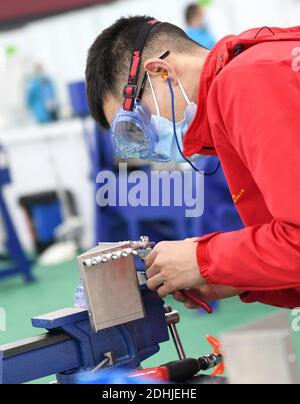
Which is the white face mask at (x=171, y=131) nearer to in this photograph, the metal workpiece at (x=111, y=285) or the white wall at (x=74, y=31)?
the metal workpiece at (x=111, y=285)

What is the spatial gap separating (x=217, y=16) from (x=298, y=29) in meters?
5.32

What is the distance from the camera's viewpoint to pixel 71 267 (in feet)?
19.0

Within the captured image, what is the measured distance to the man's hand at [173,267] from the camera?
1.43 meters

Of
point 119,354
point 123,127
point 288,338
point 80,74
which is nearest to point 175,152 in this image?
point 123,127

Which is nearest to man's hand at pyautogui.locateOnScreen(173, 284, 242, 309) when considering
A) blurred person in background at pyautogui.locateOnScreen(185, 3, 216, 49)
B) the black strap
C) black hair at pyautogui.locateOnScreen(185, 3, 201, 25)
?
the black strap

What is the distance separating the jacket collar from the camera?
4.76ft

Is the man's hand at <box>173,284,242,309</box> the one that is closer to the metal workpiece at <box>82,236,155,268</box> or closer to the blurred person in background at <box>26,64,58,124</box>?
the metal workpiece at <box>82,236,155,268</box>

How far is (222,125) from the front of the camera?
4.64 feet

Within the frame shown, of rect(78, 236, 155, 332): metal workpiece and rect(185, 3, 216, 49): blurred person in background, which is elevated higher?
rect(185, 3, 216, 49): blurred person in background

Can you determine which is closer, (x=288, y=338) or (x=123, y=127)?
(x=288, y=338)

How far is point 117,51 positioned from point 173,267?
0.48 m

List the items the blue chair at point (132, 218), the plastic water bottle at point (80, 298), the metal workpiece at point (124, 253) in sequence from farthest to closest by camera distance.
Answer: the blue chair at point (132, 218) < the plastic water bottle at point (80, 298) < the metal workpiece at point (124, 253)

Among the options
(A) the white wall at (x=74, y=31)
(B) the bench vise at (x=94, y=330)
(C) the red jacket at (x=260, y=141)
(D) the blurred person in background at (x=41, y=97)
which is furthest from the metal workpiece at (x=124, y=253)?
(D) the blurred person in background at (x=41, y=97)
